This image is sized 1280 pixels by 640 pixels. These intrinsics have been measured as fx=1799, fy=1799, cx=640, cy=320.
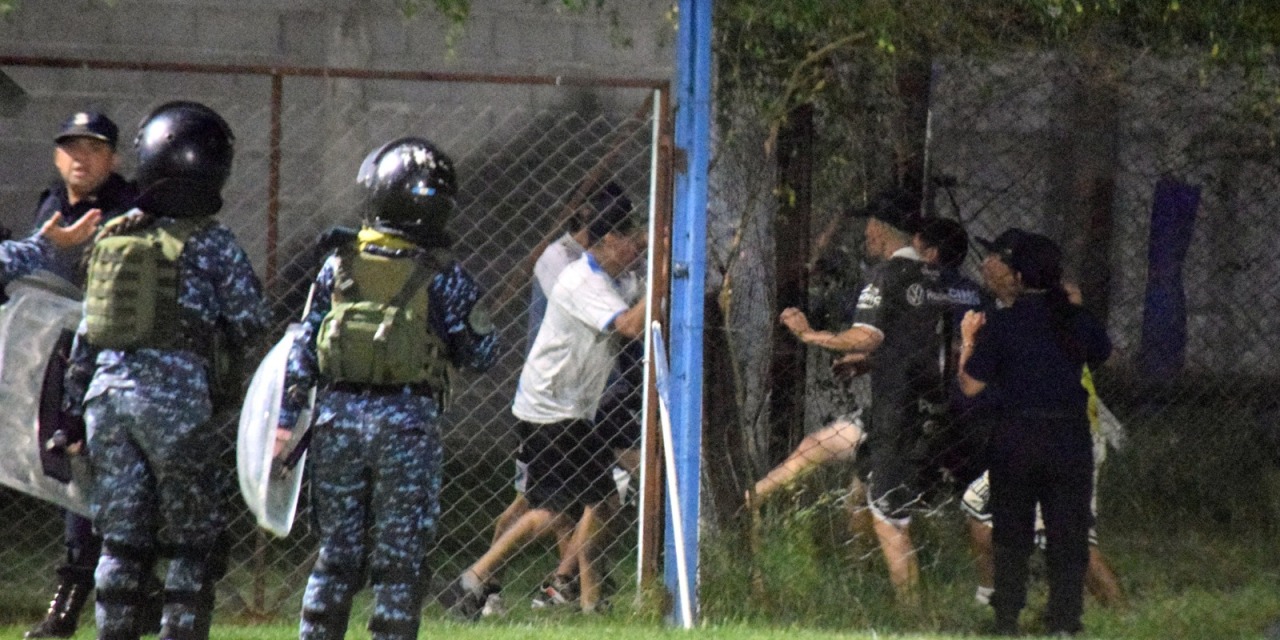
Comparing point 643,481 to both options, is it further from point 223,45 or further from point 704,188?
point 223,45

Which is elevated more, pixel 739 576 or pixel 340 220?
pixel 340 220

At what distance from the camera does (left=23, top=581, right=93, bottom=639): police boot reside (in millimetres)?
6121

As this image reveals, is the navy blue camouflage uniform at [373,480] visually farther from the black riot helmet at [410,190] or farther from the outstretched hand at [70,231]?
the outstretched hand at [70,231]

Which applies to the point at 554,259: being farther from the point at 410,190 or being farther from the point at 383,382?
the point at 383,382

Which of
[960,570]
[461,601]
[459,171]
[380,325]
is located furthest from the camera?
[459,171]

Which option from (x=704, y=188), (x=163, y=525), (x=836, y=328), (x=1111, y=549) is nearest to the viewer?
(x=163, y=525)

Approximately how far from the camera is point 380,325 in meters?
4.94

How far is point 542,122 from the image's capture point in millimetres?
9109

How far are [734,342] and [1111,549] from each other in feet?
8.24

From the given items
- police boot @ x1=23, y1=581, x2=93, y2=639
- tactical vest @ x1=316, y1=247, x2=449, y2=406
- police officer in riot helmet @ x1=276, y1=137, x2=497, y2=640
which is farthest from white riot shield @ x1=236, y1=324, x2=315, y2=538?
police boot @ x1=23, y1=581, x2=93, y2=639

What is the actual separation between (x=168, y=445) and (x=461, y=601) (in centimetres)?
210

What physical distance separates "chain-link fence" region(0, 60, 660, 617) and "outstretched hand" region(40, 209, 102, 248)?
1.75 m

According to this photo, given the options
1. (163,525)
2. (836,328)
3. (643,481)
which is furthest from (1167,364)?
(163,525)

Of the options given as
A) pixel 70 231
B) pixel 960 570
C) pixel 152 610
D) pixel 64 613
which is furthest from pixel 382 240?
pixel 960 570
